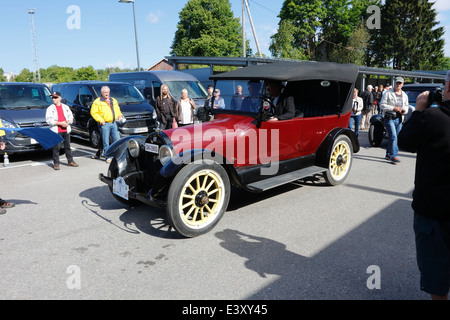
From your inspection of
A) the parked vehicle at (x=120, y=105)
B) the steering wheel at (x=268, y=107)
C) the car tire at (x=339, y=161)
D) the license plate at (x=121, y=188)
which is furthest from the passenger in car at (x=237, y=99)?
the parked vehicle at (x=120, y=105)

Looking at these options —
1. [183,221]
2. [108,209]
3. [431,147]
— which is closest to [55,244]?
[108,209]

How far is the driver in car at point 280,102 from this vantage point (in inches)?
194

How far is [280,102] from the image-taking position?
198 inches

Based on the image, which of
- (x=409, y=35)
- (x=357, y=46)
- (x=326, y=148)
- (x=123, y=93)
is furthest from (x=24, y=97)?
(x=409, y=35)

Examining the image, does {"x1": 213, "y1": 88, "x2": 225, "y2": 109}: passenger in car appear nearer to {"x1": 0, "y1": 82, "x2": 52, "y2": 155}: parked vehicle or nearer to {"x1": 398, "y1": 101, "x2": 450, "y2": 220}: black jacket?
{"x1": 398, "y1": 101, "x2": 450, "y2": 220}: black jacket

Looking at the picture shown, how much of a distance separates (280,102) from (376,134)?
19.5ft

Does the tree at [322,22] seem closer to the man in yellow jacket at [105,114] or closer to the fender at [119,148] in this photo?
the man in yellow jacket at [105,114]

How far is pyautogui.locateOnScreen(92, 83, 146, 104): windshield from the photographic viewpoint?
10.6 meters

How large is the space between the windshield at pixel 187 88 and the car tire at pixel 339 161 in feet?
25.7

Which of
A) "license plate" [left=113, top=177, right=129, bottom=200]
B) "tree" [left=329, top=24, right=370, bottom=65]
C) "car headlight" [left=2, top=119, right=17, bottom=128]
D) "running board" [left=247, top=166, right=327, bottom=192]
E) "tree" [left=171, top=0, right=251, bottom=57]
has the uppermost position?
"tree" [left=171, top=0, right=251, bottom=57]

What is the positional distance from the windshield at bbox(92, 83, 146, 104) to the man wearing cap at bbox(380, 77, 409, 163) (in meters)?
7.20

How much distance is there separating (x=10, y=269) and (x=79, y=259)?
614 millimetres

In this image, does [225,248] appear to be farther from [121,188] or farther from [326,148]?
[326,148]

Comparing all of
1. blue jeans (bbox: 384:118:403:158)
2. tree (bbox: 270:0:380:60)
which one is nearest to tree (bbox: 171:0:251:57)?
tree (bbox: 270:0:380:60)
